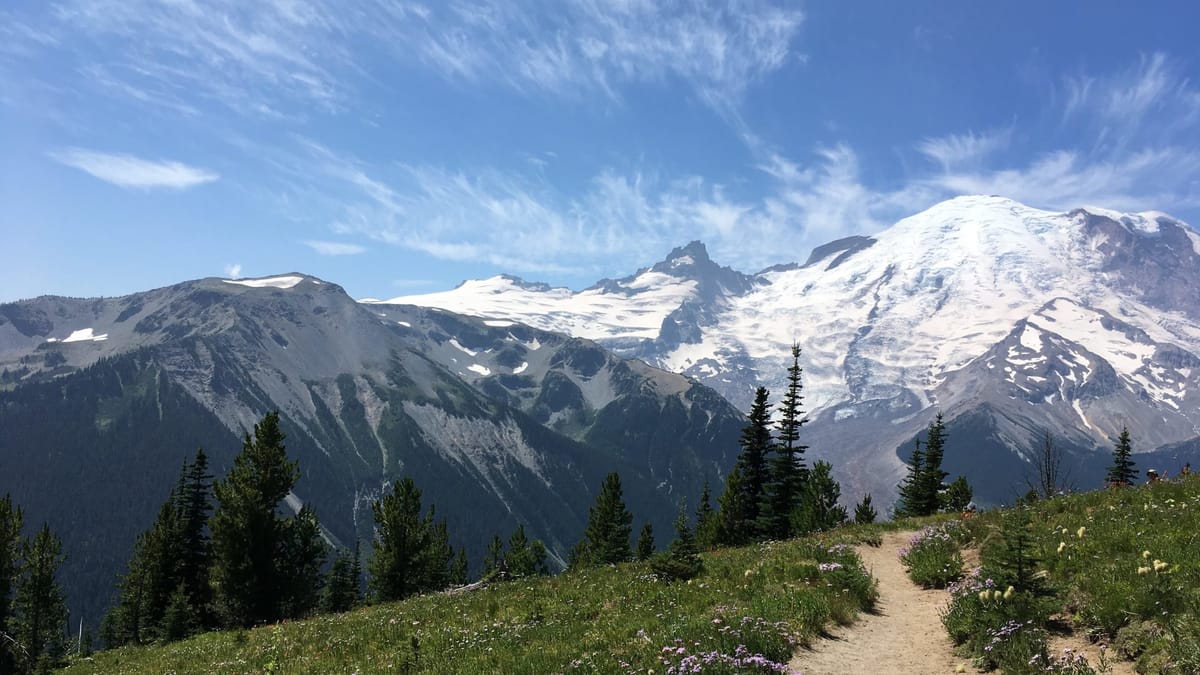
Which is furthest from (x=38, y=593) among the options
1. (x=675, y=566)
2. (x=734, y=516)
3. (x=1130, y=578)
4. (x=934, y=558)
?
(x=1130, y=578)

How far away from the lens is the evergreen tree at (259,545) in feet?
125

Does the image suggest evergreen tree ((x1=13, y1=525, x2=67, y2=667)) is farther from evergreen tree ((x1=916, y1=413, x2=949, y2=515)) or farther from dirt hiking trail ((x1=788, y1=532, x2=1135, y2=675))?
evergreen tree ((x1=916, y1=413, x2=949, y2=515))

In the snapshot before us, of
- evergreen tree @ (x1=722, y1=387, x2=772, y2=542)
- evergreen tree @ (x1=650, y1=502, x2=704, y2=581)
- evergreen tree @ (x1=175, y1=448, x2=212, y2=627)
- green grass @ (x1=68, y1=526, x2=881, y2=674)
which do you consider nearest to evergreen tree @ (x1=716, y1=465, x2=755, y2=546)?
evergreen tree @ (x1=722, y1=387, x2=772, y2=542)

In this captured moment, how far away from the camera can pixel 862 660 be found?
503 inches

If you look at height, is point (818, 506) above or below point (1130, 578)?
below

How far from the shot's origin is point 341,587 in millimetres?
92312

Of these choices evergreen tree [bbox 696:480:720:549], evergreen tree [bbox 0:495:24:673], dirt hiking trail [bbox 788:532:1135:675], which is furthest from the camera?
evergreen tree [bbox 696:480:720:549]

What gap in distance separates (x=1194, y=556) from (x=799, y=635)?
7.15 metres

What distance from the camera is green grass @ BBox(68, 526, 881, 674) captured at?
12.3 m

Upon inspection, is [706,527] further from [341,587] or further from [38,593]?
[38,593]

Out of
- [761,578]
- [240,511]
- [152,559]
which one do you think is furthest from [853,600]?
[152,559]

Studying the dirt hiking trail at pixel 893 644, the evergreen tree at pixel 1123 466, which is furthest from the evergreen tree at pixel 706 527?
the dirt hiking trail at pixel 893 644

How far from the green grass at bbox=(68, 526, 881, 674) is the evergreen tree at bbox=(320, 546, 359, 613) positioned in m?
68.9

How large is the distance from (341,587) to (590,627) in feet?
289
